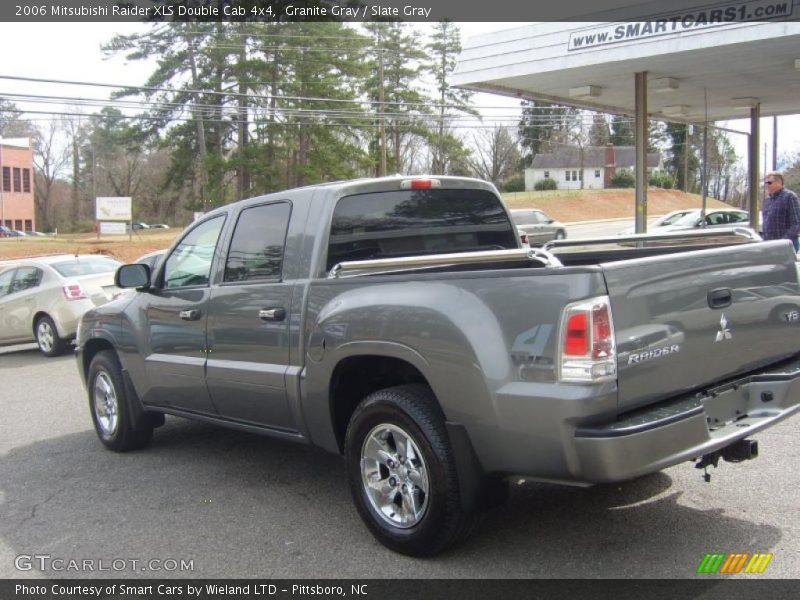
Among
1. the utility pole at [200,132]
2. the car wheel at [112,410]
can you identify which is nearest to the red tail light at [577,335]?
the car wheel at [112,410]

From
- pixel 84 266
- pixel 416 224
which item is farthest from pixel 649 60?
pixel 416 224

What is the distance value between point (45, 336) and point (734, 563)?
11766 mm

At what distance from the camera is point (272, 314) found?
4645 mm

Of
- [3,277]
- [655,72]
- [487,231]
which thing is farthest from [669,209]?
[487,231]

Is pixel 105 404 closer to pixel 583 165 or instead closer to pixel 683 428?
pixel 683 428

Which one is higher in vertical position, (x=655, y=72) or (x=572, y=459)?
(x=655, y=72)

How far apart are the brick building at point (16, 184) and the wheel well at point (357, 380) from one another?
7602 cm

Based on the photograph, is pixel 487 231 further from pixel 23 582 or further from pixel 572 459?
pixel 23 582

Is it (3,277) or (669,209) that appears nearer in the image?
(3,277)

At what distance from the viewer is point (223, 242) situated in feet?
17.5

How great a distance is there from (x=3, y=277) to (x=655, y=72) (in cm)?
1360

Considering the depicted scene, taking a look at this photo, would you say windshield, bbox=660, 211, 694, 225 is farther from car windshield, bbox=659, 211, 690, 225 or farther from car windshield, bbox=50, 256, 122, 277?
car windshield, bbox=50, 256, 122, 277

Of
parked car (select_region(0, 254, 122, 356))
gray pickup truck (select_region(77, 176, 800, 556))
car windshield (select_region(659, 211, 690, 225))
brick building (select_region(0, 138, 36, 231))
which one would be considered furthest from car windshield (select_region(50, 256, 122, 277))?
brick building (select_region(0, 138, 36, 231))

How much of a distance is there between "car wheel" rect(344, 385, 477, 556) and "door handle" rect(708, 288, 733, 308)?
142 cm
